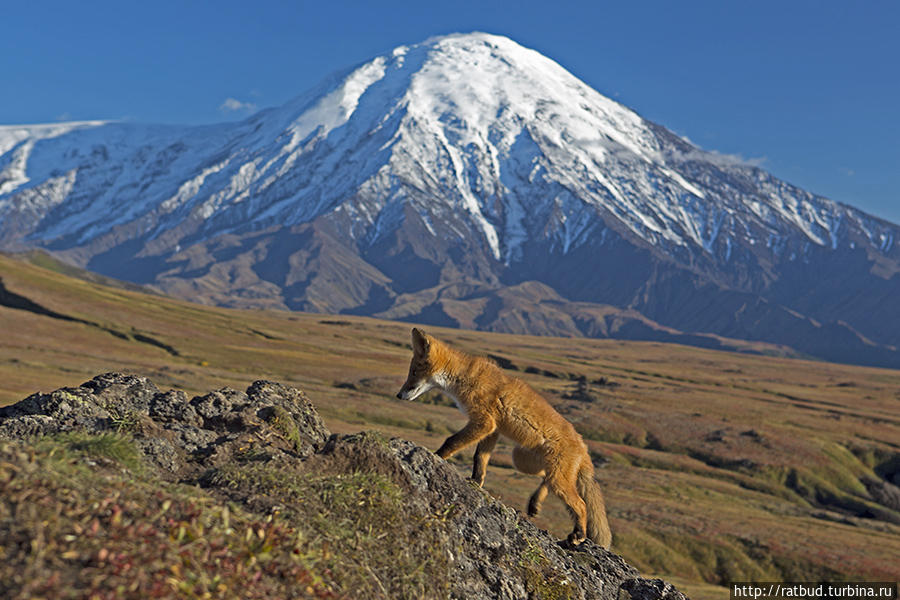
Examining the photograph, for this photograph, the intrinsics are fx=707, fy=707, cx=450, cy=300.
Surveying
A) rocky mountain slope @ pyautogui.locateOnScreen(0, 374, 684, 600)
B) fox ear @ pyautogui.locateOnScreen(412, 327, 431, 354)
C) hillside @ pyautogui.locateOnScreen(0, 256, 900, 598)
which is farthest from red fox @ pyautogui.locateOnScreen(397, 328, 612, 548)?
hillside @ pyautogui.locateOnScreen(0, 256, 900, 598)

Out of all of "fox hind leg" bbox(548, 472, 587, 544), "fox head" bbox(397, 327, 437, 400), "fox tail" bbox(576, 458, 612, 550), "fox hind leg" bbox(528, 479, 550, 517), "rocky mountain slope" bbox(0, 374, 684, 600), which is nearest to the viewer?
"rocky mountain slope" bbox(0, 374, 684, 600)

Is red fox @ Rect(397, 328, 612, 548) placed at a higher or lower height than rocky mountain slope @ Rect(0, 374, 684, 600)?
higher

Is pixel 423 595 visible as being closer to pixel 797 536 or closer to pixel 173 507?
pixel 173 507

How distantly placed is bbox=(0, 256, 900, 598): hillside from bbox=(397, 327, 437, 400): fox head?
302 cm

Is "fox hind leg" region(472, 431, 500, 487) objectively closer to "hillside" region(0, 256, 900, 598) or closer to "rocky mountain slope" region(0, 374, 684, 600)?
"rocky mountain slope" region(0, 374, 684, 600)

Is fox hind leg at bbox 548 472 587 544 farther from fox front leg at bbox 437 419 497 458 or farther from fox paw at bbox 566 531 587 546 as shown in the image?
fox front leg at bbox 437 419 497 458

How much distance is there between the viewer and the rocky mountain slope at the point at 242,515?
4277 millimetres

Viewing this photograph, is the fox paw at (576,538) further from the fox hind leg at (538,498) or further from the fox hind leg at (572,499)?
the fox hind leg at (538,498)

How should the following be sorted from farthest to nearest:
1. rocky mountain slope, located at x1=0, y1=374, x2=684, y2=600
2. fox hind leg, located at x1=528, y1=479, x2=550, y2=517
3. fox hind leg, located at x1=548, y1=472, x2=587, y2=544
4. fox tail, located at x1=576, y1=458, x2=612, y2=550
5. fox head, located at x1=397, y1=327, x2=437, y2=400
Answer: fox head, located at x1=397, y1=327, x2=437, y2=400, fox tail, located at x1=576, y1=458, x2=612, y2=550, fox hind leg, located at x1=528, y1=479, x2=550, y2=517, fox hind leg, located at x1=548, y1=472, x2=587, y2=544, rocky mountain slope, located at x1=0, y1=374, x2=684, y2=600

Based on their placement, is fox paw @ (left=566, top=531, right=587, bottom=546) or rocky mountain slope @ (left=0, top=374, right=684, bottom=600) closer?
rocky mountain slope @ (left=0, top=374, right=684, bottom=600)

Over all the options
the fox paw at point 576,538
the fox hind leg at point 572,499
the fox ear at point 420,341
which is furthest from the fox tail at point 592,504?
the fox ear at point 420,341

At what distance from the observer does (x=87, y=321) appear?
103875mm

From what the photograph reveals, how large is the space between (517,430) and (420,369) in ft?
4.96

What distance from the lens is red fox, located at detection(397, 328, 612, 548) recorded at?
859 centimetres
